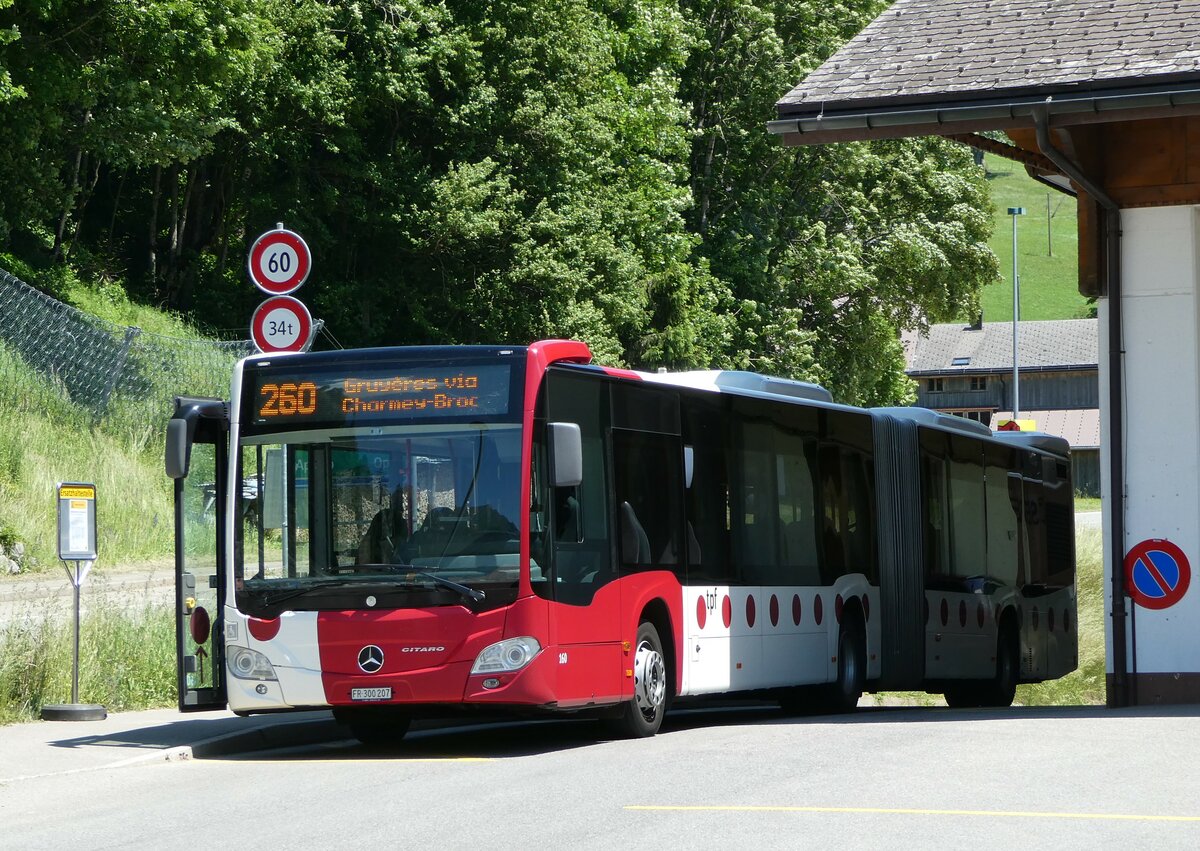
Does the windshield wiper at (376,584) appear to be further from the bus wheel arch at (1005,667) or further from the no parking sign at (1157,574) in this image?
the bus wheel arch at (1005,667)

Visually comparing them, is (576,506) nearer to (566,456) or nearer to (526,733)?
(566,456)

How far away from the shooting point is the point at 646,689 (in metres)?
13.6

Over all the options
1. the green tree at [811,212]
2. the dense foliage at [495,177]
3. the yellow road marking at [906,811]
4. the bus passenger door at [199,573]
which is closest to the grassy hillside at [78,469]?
the dense foliage at [495,177]

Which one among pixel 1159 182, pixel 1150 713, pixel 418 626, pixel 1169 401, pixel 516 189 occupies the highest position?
pixel 516 189

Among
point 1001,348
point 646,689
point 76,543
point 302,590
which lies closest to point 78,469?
point 76,543

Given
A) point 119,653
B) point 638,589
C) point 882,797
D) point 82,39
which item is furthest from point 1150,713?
point 82,39

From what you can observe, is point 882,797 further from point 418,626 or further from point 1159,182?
point 1159,182

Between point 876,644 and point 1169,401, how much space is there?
15.6ft

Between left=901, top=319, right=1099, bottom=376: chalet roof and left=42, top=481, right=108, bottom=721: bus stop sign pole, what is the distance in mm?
96971

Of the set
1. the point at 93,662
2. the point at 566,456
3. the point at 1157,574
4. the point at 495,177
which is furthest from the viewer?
the point at 495,177

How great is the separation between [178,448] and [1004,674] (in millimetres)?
12666

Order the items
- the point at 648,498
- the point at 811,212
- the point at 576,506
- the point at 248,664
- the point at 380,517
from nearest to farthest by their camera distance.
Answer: the point at 380,517 → the point at 248,664 → the point at 576,506 → the point at 648,498 → the point at 811,212

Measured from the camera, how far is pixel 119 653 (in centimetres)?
1603

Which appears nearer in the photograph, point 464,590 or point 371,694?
point 464,590
